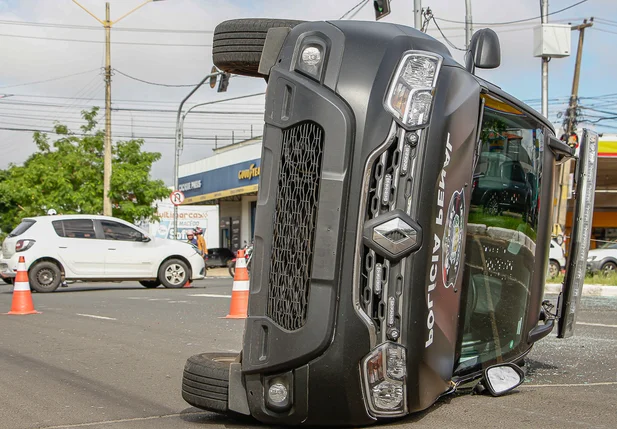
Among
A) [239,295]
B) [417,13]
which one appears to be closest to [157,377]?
[239,295]

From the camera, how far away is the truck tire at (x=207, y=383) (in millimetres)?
4047

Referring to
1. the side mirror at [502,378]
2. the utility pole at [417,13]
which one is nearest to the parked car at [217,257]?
the utility pole at [417,13]

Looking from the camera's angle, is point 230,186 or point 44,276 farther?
point 230,186

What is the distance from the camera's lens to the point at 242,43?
4668mm

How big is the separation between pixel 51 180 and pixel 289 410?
3626 cm

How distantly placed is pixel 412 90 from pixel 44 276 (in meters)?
15.0

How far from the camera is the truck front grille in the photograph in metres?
3.69

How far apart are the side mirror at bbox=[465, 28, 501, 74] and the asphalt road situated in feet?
5.94

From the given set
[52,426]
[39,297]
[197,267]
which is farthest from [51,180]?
[52,426]

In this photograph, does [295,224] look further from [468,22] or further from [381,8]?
[468,22]

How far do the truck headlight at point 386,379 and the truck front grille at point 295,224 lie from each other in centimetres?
36

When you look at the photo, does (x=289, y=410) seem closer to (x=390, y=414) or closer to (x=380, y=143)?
(x=390, y=414)

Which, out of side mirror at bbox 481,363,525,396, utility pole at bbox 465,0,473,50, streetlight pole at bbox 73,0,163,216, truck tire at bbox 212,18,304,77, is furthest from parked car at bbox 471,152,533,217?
streetlight pole at bbox 73,0,163,216

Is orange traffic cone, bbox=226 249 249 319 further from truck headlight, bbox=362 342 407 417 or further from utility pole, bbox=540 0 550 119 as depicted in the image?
utility pole, bbox=540 0 550 119
